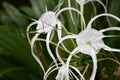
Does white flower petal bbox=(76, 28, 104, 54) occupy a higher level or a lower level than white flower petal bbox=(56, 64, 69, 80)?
higher

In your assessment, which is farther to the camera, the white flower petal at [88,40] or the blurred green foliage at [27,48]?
the blurred green foliage at [27,48]

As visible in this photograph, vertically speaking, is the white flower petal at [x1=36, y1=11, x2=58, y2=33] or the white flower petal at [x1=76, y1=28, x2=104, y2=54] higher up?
the white flower petal at [x1=36, y1=11, x2=58, y2=33]

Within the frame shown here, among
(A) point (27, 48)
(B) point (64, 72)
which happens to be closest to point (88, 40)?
(B) point (64, 72)

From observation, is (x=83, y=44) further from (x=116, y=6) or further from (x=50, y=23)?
(x=116, y=6)

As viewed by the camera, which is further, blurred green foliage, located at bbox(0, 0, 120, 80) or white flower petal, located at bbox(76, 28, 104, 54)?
blurred green foliage, located at bbox(0, 0, 120, 80)

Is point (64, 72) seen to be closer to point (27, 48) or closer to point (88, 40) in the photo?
point (88, 40)

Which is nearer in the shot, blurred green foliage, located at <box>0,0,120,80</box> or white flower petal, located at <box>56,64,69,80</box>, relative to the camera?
white flower petal, located at <box>56,64,69,80</box>

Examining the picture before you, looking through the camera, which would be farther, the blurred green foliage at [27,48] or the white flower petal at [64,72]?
the blurred green foliage at [27,48]

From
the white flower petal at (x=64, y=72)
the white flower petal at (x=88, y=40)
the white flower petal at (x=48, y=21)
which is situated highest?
Answer: the white flower petal at (x=48, y=21)

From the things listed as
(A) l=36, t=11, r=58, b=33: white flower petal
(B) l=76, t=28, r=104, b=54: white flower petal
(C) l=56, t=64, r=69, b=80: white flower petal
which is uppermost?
(A) l=36, t=11, r=58, b=33: white flower petal

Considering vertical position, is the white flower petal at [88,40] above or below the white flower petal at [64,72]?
above

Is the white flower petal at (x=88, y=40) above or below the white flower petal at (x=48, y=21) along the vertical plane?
below
